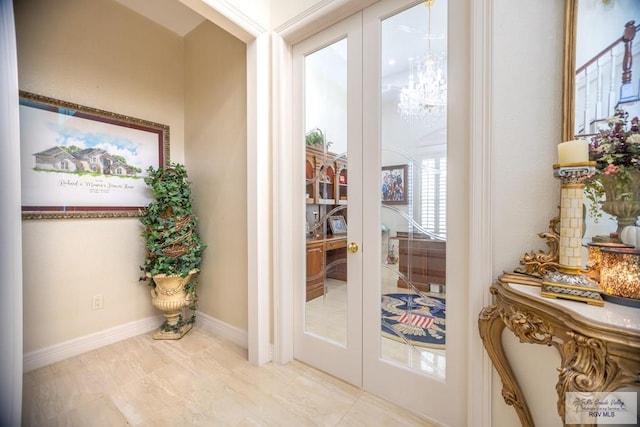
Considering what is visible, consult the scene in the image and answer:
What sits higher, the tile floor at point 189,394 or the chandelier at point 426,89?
the chandelier at point 426,89

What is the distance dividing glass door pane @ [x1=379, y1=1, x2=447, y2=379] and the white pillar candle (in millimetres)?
495

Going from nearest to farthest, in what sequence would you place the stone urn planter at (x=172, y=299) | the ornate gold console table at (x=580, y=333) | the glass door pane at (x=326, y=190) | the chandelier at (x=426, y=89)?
the ornate gold console table at (x=580, y=333)
the chandelier at (x=426, y=89)
the glass door pane at (x=326, y=190)
the stone urn planter at (x=172, y=299)

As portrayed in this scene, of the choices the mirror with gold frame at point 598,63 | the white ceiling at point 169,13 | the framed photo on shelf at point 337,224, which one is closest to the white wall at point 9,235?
the white ceiling at point 169,13

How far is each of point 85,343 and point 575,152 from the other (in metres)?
3.32

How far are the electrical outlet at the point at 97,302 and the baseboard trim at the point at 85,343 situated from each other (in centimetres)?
22

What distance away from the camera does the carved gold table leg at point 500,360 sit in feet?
3.34

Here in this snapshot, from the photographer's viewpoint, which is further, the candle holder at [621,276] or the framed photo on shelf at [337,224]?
the framed photo on shelf at [337,224]

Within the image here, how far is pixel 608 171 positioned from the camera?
873 mm

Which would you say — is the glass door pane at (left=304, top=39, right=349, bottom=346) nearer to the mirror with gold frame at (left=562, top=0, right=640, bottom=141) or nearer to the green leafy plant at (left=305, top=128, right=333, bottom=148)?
the green leafy plant at (left=305, top=128, right=333, bottom=148)

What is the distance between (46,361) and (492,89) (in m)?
3.37

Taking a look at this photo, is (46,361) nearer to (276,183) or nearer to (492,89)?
(276,183)

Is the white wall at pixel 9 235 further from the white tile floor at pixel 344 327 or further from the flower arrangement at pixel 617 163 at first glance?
the flower arrangement at pixel 617 163

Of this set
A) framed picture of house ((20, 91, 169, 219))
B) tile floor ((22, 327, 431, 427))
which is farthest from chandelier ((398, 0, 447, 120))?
framed picture of house ((20, 91, 169, 219))

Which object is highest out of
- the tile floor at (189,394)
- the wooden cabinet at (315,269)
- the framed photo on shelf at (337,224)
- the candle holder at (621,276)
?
the framed photo on shelf at (337,224)
